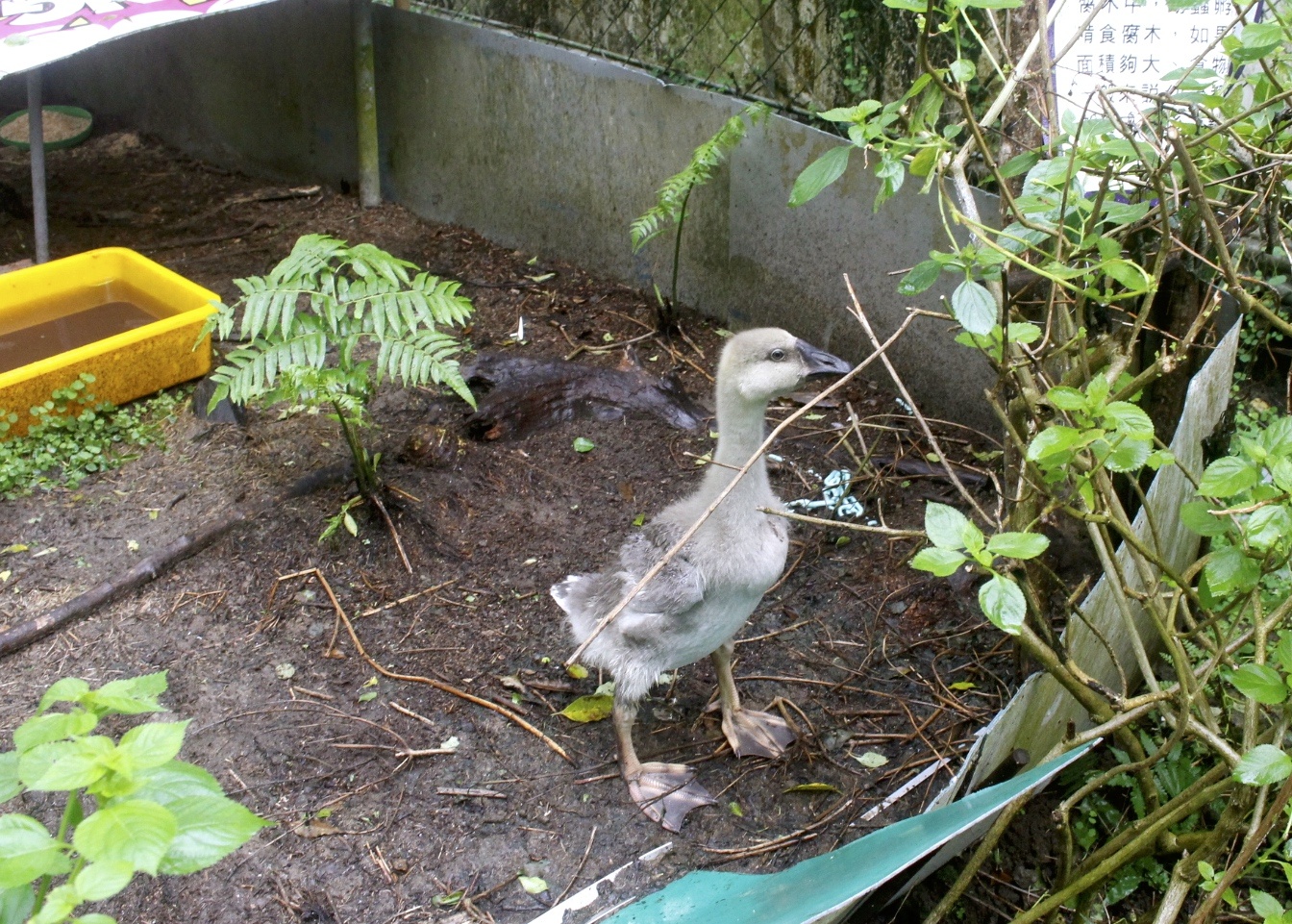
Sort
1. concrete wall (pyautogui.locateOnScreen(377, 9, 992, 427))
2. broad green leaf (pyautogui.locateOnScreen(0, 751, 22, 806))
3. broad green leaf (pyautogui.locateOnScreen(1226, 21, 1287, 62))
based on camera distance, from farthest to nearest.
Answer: concrete wall (pyautogui.locateOnScreen(377, 9, 992, 427)), broad green leaf (pyautogui.locateOnScreen(1226, 21, 1287, 62)), broad green leaf (pyautogui.locateOnScreen(0, 751, 22, 806))

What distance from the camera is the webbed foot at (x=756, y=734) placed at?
3.72m

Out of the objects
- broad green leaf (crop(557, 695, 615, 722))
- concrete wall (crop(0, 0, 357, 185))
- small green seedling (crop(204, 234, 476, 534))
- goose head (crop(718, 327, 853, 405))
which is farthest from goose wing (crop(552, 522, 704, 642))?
concrete wall (crop(0, 0, 357, 185))

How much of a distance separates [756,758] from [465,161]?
4.77 meters

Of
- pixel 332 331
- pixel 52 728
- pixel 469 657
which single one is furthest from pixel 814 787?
pixel 52 728

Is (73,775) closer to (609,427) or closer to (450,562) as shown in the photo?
(450,562)

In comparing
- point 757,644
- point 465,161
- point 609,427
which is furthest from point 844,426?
point 465,161

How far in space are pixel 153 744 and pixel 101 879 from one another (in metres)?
0.24

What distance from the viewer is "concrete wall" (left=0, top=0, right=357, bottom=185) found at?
24.3 ft

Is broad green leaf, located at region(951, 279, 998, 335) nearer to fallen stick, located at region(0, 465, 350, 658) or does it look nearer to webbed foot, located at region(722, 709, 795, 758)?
webbed foot, located at region(722, 709, 795, 758)

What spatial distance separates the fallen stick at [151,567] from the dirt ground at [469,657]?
0.04 m

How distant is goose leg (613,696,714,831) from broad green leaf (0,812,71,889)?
7.23 ft

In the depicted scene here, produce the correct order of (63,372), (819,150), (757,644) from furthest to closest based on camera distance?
1. (819,150)
2. (63,372)
3. (757,644)

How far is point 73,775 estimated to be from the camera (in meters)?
1.52

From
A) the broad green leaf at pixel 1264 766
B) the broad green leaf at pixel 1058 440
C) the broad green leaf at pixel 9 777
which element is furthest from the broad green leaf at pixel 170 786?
the broad green leaf at pixel 1264 766
